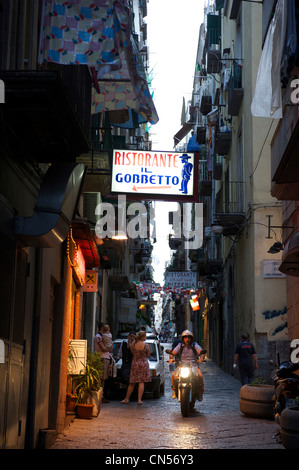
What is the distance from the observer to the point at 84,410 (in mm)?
13055

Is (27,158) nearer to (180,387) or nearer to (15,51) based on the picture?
(15,51)

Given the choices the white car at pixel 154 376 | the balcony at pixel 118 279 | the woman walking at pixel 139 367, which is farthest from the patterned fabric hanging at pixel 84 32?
the balcony at pixel 118 279

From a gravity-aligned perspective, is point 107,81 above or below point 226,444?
above

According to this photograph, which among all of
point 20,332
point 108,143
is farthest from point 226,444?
point 108,143

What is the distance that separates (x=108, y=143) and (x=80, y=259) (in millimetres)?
7501

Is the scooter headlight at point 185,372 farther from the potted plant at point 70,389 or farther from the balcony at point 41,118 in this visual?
the balcony at point 41,118

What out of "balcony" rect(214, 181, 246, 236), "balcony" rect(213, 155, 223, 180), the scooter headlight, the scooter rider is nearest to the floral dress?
the scooter rider

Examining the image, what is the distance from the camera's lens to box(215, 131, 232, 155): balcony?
27.6m

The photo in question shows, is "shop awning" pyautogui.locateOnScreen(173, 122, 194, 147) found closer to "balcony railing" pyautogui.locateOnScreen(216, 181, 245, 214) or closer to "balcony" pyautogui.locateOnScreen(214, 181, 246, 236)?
"balcony railing" pyautogui.locateOnScreen(216, 181, 245, 214)

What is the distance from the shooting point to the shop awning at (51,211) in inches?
299

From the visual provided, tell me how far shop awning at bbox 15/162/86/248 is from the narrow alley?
3419 millimetres

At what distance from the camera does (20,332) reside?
326 inches

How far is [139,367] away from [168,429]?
184 inches

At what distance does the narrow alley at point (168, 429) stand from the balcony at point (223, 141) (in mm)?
13117
